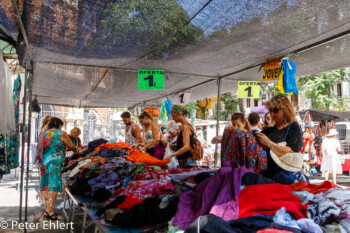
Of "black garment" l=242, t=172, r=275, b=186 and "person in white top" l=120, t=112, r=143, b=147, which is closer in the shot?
"black garment" l=242, t=172, r=275, b=186

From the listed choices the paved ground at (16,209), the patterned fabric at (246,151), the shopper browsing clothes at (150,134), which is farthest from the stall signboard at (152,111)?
the patterned fabric at (246,151)

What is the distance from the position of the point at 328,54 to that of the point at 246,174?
394cm

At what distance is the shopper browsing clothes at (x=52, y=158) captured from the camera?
5.58m

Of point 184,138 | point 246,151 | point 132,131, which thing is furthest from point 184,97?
point 246,151

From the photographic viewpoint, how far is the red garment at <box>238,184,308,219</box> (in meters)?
1.68

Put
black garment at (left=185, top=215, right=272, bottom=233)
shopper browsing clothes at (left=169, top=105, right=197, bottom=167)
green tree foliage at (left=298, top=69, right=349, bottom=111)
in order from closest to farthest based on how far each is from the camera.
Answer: black garment at (left=185, top=215, right=272, bottom=233) < shopper browsing clothes at (left=169, top=105, right=197, bottom=167) < green tree foliage at (left=298, top=69, right=349, bottom=111)

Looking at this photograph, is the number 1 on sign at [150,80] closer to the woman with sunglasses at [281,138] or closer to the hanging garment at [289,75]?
the hanging garment at [289,75]

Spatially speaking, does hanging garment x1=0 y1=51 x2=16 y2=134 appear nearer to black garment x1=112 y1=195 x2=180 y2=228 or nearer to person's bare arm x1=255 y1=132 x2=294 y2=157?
black garment x1=112 y1=195 x2=180 y2=228

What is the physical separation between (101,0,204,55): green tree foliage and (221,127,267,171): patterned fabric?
1.48 meters

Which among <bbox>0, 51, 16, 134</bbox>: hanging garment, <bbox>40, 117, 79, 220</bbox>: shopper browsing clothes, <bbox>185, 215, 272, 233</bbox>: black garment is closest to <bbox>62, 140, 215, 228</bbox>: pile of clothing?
<bbox>185, 215, 272, 233</bbox>: black garment

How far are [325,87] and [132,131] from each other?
50.9ft

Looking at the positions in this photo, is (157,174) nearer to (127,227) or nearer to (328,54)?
(127,227)

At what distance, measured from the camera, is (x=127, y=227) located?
88.3 inches

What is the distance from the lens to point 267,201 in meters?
1.72
